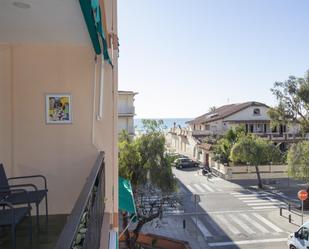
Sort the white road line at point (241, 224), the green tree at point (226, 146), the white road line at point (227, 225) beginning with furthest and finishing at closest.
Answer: the green tree at point (226, 146)
the white road line at point (241, 224)
the white road line at point (227, 225)

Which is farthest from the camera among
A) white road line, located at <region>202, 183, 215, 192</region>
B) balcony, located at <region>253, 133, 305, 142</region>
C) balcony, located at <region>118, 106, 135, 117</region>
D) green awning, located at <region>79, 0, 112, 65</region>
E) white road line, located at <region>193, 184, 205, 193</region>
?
balcony, located at <region>253, 133, 305, 142</region>

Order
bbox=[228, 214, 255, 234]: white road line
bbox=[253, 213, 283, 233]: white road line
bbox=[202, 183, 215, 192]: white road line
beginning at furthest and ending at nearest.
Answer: bbox=[202, 183, 215, 192]: white road line
bbox=[253, 213, 283, 233]: white road line
bbox=[228, 214, 255, 234]: white road line

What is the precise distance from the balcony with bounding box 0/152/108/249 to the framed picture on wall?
117cm

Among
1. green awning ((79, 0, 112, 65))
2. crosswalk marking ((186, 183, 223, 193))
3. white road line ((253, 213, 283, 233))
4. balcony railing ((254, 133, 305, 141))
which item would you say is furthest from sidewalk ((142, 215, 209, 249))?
balcony railing ((254, 133, 305, 141))

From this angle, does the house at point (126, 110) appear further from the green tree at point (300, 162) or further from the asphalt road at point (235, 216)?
the green tree at point (300, 162)

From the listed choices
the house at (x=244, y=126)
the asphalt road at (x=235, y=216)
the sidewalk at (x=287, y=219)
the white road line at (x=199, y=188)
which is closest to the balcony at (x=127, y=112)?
the asphalt road at (x=235, y=216)

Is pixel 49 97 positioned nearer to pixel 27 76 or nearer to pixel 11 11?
pixel 27 76

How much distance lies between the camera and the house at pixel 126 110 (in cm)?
2559

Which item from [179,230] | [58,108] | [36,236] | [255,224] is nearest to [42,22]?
[58,108]

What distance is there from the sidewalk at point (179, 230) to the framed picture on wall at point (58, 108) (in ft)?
30.8

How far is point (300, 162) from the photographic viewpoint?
17062 millimetres

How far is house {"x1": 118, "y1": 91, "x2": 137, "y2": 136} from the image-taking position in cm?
2559

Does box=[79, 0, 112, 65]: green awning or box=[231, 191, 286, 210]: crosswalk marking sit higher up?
box=[79, 0, 112, 65]: green awning

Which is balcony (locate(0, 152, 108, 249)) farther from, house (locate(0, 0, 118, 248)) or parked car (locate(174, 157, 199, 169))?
parked car (locate(174, 157, 199, 169))
